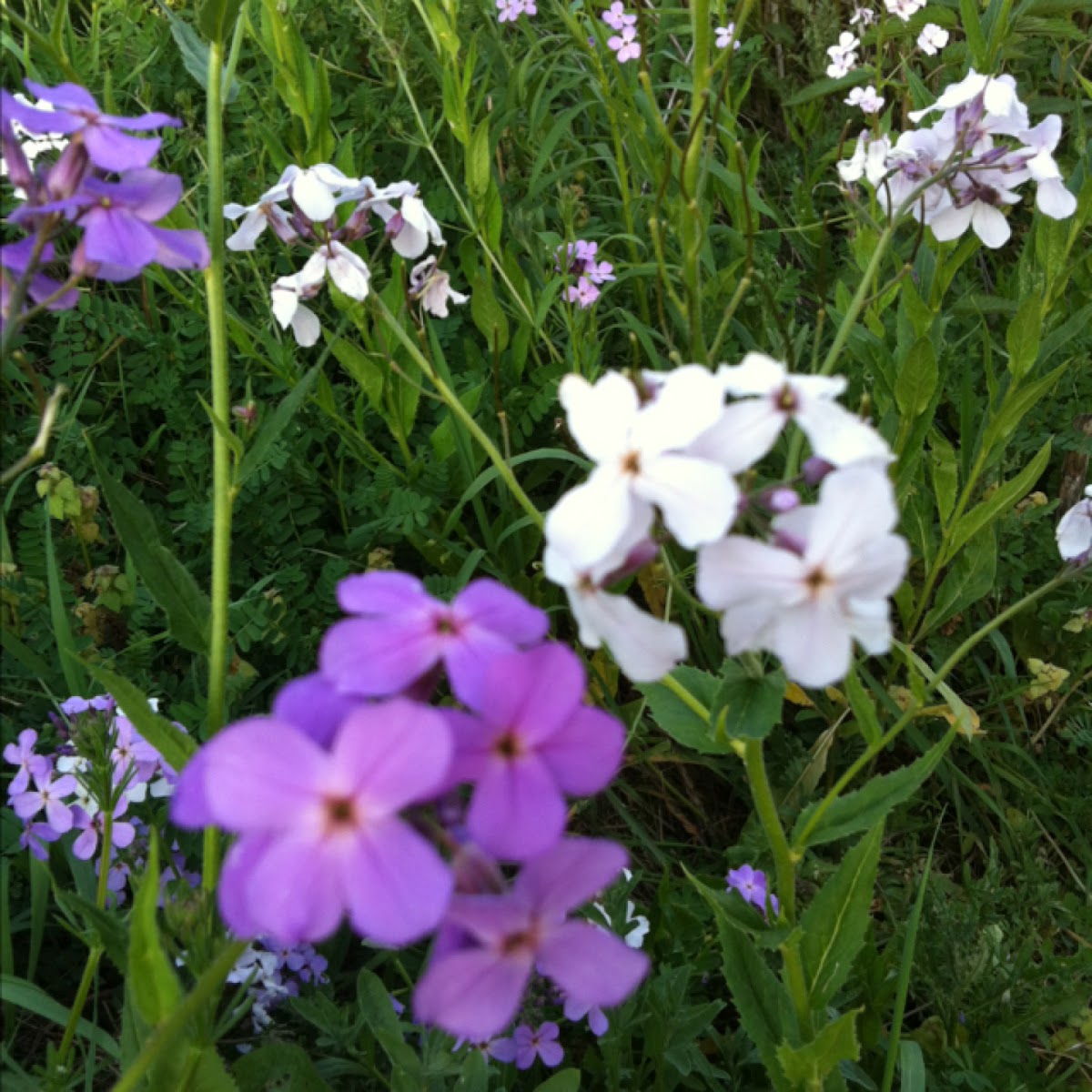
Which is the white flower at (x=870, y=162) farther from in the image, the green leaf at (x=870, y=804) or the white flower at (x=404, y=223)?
the green leaf at (x=870, y=804)

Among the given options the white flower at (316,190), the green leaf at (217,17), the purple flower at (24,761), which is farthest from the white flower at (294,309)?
the purple flower at (24,761)

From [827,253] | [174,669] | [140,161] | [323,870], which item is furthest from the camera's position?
[827,253]

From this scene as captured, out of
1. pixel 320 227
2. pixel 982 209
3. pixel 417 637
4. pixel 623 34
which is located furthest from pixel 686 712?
pixel 623 34

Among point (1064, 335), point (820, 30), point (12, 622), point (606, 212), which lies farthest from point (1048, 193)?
point (12, 622)

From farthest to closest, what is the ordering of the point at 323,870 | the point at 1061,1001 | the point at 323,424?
the point at 323,424
the point at 1061,1001
the point at 323,870

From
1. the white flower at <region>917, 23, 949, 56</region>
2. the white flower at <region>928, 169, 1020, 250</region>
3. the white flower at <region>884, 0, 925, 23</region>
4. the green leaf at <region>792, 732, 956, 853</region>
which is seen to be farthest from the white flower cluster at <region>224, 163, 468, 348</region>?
the white flower at <region>917, 23, 949, 56</region>

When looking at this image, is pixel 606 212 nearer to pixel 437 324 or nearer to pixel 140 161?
pixel 437 324

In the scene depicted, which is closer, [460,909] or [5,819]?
[460,909]
